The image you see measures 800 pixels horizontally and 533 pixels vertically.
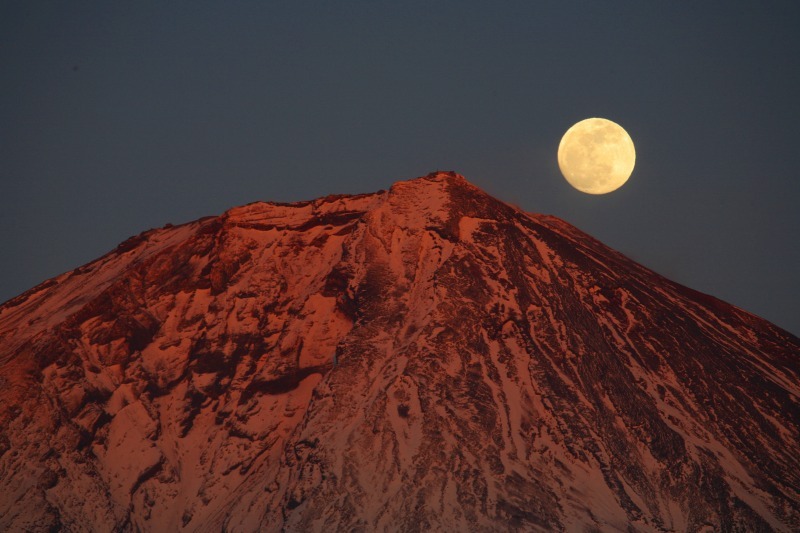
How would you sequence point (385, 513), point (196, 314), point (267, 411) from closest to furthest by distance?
point (385, 513) < point (267, 411) < point (196, 314)

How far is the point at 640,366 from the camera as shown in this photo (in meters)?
75.5

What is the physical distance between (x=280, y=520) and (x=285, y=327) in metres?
16.6

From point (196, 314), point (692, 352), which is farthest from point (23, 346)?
point (692, 352)

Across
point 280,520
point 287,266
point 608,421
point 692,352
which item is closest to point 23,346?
point 287,266

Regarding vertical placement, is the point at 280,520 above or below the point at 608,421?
below

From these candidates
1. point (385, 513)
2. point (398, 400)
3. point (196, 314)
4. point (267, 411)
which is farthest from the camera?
point (196, 314)

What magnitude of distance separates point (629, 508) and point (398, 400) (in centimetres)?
1232

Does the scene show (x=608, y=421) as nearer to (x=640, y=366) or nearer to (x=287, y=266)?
(x=640, y=366)

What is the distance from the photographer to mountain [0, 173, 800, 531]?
65.0m

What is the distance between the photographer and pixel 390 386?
69.8 meters

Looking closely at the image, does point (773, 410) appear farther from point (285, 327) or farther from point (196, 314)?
point (196, 314)

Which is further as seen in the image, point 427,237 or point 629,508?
point 427,237

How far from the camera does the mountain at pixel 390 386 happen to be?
65.0 meters

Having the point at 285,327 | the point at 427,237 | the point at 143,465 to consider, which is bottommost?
the point at 143,465
